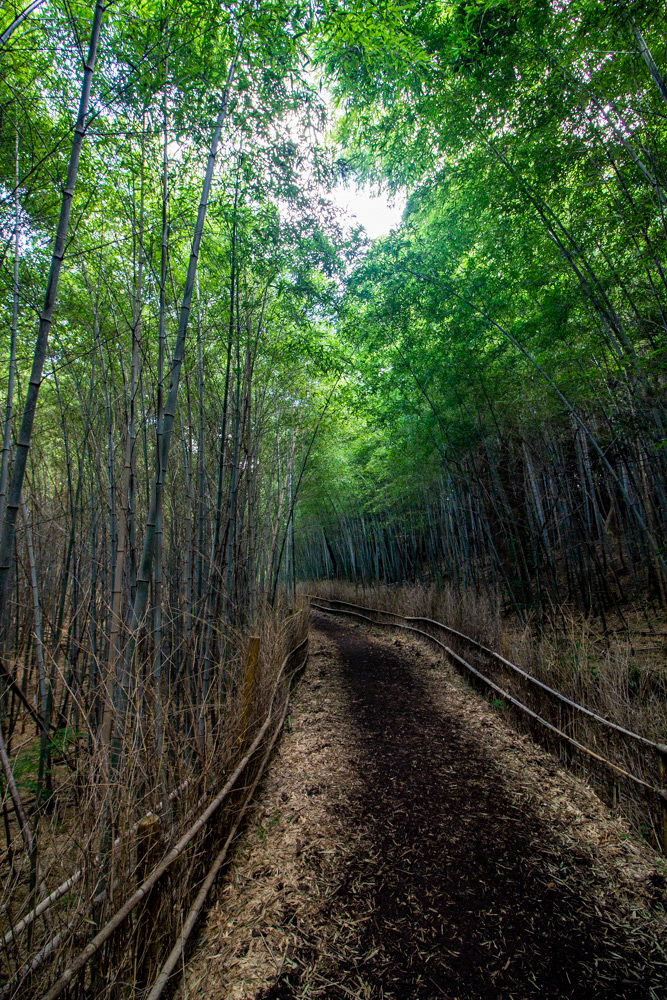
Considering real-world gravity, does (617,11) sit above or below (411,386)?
above

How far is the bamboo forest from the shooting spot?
132cm

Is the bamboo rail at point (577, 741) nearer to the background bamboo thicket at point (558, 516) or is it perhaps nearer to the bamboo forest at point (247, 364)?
the bamboo forest at point (247, 364)

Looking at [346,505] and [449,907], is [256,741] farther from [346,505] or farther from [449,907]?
[346,505]

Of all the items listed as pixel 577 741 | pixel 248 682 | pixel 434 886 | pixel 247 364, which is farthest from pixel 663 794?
pixel 247 364

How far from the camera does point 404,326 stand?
454 centimetres

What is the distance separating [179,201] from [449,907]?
3.70 m

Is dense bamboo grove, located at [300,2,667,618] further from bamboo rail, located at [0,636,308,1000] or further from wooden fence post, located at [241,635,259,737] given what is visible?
bamboo rail, located at [0,636,308,1000]

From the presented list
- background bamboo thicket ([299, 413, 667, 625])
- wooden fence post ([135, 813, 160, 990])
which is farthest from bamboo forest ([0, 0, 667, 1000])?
background bamboo thicket ([299, 413, 667, 625])

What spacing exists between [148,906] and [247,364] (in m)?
2.62

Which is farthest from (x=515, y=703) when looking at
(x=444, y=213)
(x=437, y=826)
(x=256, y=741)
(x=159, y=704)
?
(x=444, y=213)

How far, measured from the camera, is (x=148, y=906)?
1.19 m

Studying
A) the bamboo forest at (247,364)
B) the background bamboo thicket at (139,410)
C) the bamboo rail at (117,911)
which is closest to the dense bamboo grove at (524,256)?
the bamboo forest at (247,364)

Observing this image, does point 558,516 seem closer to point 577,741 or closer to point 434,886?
point 577,741

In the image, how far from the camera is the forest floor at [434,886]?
54.6 inches
